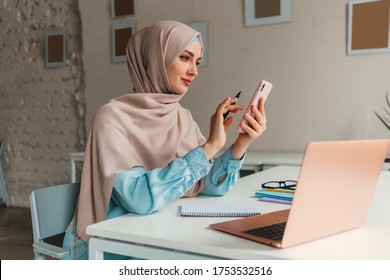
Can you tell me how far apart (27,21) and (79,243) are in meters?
3.89

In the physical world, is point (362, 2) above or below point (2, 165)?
above

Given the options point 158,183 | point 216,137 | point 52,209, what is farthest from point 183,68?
point 52,209

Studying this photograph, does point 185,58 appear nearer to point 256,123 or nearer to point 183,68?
point 183,68

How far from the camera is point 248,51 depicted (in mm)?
3334

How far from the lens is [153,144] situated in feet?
4.80

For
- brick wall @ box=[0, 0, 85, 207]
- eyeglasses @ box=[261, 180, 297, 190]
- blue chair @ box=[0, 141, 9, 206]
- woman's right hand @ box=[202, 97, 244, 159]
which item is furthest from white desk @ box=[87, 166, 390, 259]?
blue chair @ box=[0, 141, 9, 206]

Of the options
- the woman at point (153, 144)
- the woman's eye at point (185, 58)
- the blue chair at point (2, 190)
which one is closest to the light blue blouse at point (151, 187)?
the woman at point (153, 144)

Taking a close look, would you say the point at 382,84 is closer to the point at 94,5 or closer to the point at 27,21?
the point at 94,5

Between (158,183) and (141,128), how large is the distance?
1.01 ft

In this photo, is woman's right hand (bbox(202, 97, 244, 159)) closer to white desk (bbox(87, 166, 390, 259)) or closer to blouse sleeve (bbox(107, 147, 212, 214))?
blouse sleeve (bbox(107, 147, 212, 214))

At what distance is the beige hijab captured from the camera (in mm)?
1299

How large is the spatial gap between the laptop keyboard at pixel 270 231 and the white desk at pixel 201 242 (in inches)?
1.2

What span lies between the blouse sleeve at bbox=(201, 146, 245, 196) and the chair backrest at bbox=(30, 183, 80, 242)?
1.50ft
